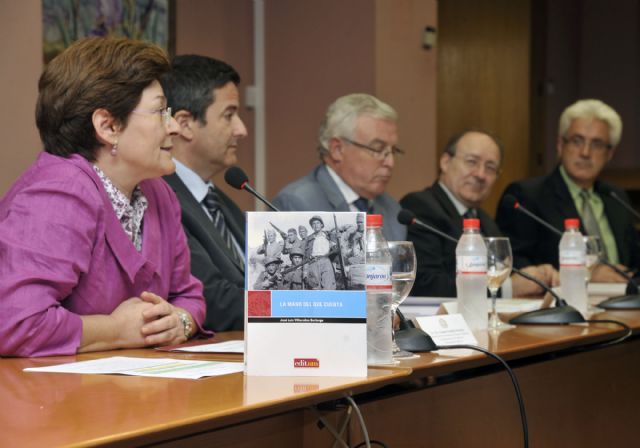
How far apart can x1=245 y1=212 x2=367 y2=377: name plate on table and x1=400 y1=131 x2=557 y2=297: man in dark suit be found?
72.7 inches

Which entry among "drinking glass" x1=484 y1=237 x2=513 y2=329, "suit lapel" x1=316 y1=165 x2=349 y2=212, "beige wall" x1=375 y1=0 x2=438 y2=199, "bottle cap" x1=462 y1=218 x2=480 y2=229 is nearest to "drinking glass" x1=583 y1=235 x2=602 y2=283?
"drinking glass" x1=484 y1=237 x2=513 y2=329

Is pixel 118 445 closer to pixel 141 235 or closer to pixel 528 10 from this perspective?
pixel 141 235

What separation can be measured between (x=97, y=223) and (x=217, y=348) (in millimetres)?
378

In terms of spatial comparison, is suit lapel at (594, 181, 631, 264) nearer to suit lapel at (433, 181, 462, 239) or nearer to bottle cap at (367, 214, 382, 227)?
suit lapel at (433, 181, 462, 239)

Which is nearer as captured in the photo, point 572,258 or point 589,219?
point 572,258

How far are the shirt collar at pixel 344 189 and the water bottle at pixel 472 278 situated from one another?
50.0 inches

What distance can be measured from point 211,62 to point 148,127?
2.97 ft

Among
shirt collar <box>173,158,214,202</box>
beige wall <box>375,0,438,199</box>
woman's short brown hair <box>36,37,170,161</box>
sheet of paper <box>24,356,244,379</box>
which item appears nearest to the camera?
sheet of paper <box>24,356,244,379</box>

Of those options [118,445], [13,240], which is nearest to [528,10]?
[13,240]

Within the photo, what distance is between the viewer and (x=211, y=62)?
3.12 meters

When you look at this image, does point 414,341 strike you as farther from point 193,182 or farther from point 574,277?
point 193,182

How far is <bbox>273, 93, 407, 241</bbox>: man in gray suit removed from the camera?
3.71 m

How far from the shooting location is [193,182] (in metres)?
2.98

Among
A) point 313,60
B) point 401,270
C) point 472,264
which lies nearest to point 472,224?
point 472,264
